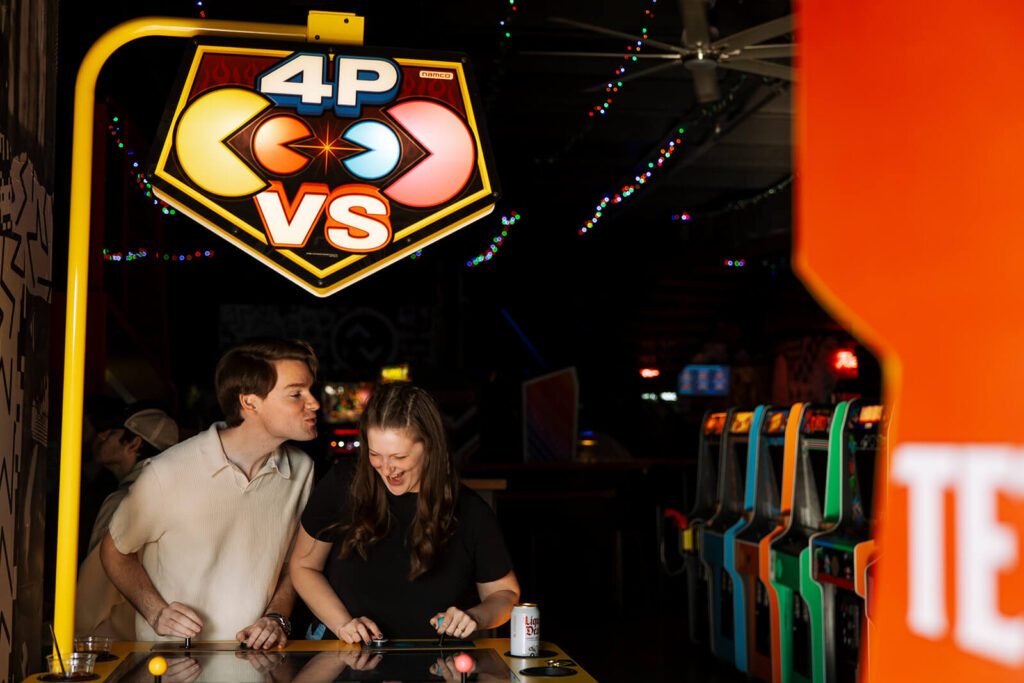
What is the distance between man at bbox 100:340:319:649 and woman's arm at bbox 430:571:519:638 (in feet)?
1.48

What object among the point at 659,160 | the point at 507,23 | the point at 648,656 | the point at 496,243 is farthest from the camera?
the point at 496,243

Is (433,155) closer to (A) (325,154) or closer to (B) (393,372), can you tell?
(A) (325,154)

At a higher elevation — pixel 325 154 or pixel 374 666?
pixel 325 154

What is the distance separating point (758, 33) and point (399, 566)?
3683 millimetres

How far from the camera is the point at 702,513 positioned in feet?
21.5

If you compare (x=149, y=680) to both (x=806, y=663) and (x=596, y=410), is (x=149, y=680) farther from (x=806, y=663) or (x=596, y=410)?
(x=596, y=410)

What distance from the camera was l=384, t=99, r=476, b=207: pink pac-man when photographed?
2475mm

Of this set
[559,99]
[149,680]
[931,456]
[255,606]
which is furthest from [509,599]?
[559,99]

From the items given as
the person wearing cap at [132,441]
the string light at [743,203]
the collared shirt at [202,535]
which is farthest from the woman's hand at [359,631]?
the string light at [743,203]

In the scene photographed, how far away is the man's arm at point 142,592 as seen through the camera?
2.63 meters

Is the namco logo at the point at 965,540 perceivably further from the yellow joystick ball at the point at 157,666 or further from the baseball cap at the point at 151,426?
the baseball cap at the point at 151,426

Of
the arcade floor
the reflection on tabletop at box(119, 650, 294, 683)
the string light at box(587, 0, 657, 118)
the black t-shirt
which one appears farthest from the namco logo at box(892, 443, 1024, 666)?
the arcade floor

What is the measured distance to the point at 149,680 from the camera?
2.23 m

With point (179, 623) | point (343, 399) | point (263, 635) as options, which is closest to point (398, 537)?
point (263, 635)
